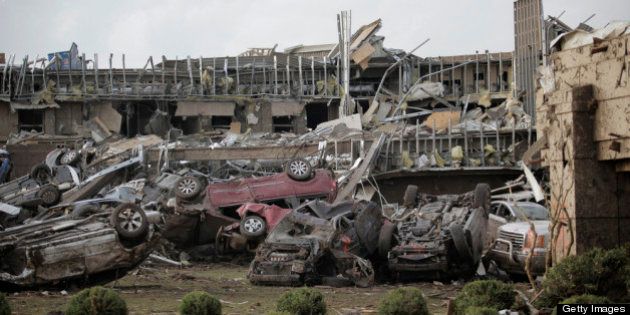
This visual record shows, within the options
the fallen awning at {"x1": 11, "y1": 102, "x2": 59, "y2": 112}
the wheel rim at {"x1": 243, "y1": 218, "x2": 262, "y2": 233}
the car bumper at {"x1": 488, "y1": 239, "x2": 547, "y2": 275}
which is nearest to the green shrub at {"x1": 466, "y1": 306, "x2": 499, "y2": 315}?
the car bumper at {"x1": 488, "y1": 239, "x2": 547, "y2": 275}

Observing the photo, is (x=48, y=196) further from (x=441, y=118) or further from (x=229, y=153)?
(x=441, y=118)

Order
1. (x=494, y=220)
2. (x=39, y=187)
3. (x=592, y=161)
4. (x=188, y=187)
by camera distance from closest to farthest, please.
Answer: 1. (x=592, y=161)
2. (x=494, y=220)
3. (x=188, y=187)
4. (x=39, y=187)

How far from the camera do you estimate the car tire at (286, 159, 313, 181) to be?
31.1 m

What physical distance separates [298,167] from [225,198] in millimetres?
2689

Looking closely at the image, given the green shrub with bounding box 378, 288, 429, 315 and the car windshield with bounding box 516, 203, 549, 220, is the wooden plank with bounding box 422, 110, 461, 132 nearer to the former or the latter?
the car windshield with bounding box 516, 203, 549, 220

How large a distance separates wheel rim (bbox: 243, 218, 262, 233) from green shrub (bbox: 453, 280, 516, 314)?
12960 millimetres

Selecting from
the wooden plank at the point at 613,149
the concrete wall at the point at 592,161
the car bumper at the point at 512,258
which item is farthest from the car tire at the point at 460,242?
the wooden plank at the point at 613,149

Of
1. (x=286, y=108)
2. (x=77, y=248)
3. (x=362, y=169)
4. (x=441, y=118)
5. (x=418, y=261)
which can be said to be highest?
(x=286, y=108)

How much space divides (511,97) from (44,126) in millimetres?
22163

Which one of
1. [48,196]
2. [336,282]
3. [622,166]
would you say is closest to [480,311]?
[622,166]

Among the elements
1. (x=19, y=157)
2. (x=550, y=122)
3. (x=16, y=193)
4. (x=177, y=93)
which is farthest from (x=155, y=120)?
(x=550, y=122)

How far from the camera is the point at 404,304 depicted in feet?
49.1

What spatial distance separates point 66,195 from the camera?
34.6 meters

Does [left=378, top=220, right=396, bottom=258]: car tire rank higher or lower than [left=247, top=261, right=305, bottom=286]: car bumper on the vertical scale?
higher
